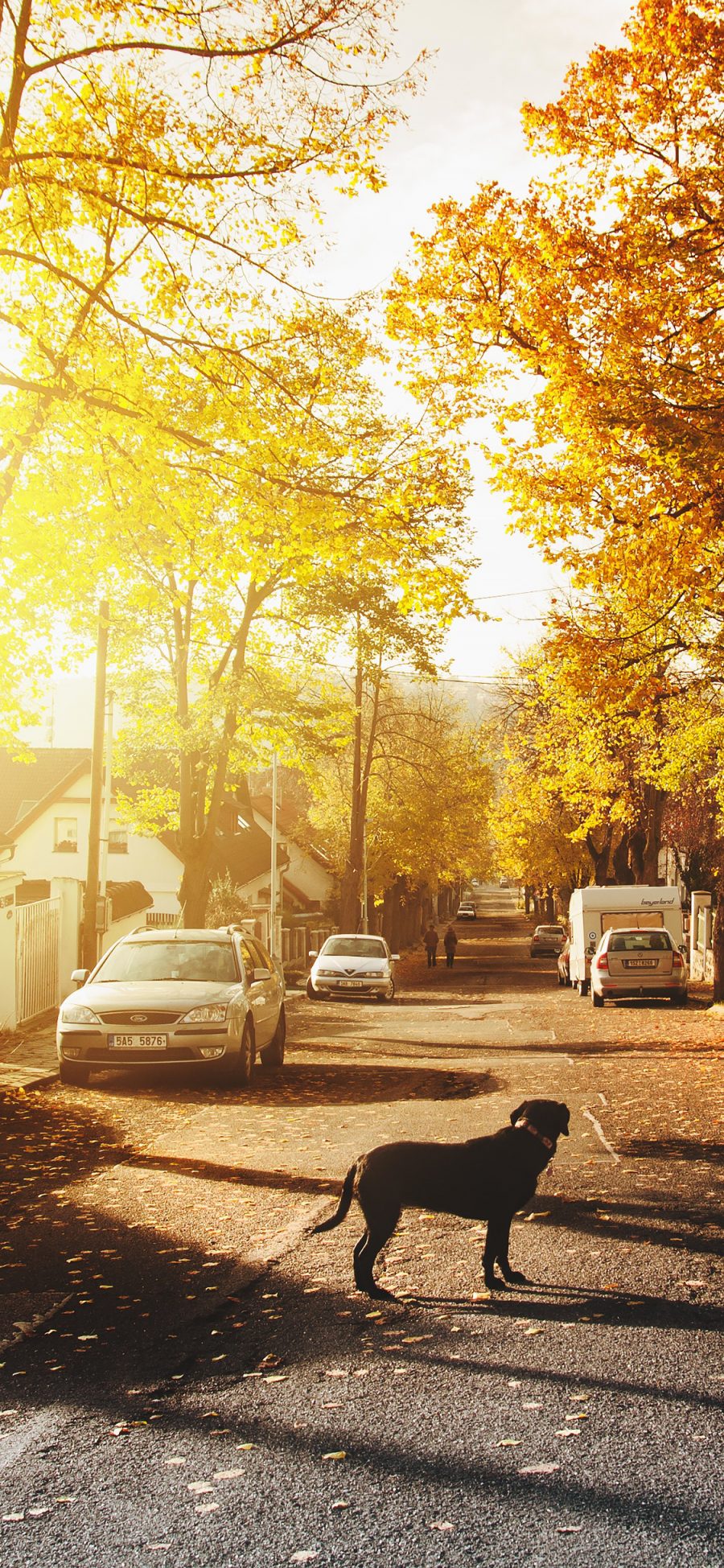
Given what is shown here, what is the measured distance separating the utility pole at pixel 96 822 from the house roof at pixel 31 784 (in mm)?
29853

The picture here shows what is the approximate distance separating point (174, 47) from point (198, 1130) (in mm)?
8401

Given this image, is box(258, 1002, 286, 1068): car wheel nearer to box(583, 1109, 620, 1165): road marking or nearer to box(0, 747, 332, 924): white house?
box(583, 1109, 620, 1165): road marking

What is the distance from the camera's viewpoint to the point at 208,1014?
42.4 feet

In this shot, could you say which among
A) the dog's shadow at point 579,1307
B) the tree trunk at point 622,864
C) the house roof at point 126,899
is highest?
the tree trunk at point 622,864

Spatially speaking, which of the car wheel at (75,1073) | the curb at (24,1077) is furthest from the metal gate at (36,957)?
the car wheel at (75,1073)

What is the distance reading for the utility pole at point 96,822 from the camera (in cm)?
2272

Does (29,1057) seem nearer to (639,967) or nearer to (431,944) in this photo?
(639,967)

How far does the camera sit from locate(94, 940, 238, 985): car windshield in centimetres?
1401

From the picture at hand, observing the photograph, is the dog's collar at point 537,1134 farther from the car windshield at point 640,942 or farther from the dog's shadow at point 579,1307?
the car windshield at point 640,942

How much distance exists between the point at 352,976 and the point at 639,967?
23.3 ft

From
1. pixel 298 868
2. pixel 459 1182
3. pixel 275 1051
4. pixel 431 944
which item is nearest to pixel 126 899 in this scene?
pixel 431 944

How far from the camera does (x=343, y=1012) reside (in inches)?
1066

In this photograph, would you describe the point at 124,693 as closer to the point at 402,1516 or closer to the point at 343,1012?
the point at 343,1012

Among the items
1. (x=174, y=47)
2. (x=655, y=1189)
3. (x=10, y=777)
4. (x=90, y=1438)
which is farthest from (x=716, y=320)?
(x=10, y=777)
